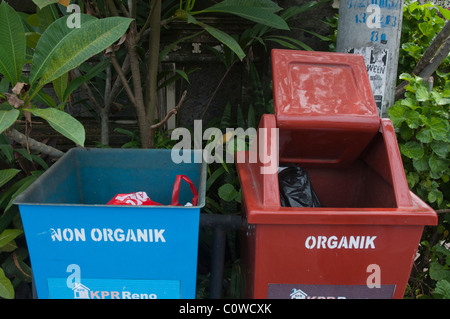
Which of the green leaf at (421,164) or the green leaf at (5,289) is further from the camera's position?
the green leaf at (421,164)

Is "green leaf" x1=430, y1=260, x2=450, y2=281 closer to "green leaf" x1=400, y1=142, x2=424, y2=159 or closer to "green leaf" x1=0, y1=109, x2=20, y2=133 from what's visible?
"green leaf" x1=400, y1=142, x2=424, y2=159

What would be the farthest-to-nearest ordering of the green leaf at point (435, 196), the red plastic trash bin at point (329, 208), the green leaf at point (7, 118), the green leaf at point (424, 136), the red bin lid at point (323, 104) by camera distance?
1. the green leaf at point (435, 196)
2. the green leaf at point (424, 136)
3. the red bin lid at point (323, 104)
4. the red plastic trash bin at point (329, 208)
5. the green leaf at point (7, 118)

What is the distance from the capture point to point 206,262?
2.36 m

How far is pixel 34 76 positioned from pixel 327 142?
1142 mm

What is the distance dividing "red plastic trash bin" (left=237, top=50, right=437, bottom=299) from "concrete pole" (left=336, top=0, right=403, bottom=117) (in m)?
0.21

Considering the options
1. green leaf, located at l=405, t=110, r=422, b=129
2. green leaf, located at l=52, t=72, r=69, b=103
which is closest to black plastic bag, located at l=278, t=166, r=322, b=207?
green leaf, located at l=405, t=110, r=422, b=129

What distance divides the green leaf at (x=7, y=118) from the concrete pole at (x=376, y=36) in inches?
57.0

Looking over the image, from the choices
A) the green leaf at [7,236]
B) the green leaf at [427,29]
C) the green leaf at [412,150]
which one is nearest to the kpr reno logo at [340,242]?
the green leaf at [412,150]

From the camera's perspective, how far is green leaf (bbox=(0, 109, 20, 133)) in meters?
1.21

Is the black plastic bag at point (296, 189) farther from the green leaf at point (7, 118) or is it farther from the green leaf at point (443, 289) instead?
the green leaf at point (7, 118)

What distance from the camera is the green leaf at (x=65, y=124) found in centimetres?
126

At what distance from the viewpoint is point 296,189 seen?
172 cm

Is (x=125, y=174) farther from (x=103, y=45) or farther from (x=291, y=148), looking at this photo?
(x=291, y=148)
